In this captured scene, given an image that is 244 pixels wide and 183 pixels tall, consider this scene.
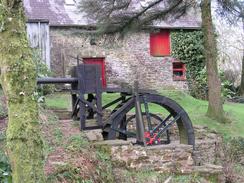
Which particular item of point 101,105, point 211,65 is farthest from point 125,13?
point 101,105

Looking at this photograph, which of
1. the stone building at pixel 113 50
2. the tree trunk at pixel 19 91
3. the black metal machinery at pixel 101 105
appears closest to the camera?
the tree trunk at pixel 19 91

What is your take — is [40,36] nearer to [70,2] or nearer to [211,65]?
[211,65]

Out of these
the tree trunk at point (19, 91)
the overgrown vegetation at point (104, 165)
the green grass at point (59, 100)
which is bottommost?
the overgrown vegetation at point (104, 165)

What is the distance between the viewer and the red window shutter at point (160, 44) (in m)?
19.1

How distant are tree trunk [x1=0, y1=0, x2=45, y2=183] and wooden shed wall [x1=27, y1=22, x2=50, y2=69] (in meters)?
10.2

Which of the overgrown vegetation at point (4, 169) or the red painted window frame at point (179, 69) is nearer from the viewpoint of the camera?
the overgrown vegetation at point (4, 169)

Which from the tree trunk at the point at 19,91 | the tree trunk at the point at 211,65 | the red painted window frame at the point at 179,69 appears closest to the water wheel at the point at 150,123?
the tree trunk at the point at 211,65

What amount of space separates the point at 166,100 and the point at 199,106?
6.13m

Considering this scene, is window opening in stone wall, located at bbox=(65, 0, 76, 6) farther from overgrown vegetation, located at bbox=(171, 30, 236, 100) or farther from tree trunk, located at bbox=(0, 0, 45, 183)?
tree trunk, located at bbox=(0, 0, 45, 183)

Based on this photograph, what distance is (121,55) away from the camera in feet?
60.6

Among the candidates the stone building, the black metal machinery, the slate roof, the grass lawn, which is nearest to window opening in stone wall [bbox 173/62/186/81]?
the stone building

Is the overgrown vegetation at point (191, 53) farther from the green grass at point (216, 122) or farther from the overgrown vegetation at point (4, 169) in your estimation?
the overgrown vegetation at point (4, 169)

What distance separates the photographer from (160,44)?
1916 centimetres

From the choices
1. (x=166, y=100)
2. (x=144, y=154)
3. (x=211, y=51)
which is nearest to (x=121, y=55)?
(x=211, y=51)
